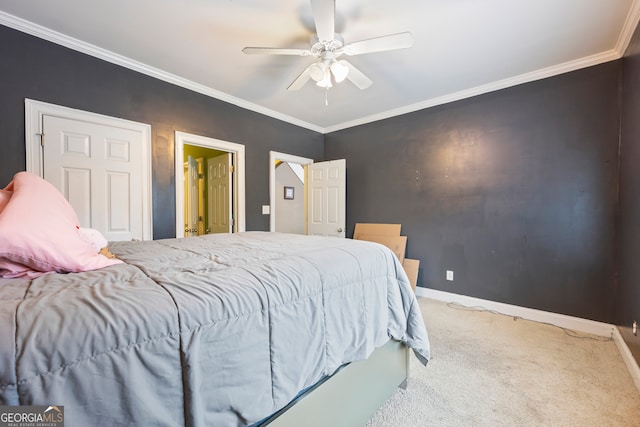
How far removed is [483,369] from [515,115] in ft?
8.78

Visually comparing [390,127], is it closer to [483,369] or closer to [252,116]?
[252,116]

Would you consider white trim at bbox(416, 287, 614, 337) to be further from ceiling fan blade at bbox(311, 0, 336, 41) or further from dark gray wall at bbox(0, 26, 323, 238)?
ceiling fan blade at bbox(311, 0, 336, 41)

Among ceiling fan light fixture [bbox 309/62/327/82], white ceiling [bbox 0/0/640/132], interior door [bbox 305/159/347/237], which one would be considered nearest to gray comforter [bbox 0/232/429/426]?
ceiling fan light fixture [bbox 309/62/327/82]

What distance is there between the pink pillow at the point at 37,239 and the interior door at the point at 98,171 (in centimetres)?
162

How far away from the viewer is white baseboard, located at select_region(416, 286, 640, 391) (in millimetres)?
1973

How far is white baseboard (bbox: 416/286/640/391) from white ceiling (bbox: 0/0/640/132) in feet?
8.28

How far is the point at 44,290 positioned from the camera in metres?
0.71

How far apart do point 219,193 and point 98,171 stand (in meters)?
1.53

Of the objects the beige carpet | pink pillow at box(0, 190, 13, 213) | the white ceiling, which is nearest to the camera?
pink pillow at box(0, 190, 13, 213)

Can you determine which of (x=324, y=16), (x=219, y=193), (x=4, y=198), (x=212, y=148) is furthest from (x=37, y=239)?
(x=219, y=193)

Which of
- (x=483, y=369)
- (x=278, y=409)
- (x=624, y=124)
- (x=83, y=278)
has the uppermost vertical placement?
(x=624, y=124)

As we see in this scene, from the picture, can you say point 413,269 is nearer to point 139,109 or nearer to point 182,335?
point 182,335

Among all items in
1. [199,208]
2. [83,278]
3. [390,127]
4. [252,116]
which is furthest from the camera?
[199,208]

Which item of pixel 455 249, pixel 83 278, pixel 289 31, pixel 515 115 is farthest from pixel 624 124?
pixel 83 278
